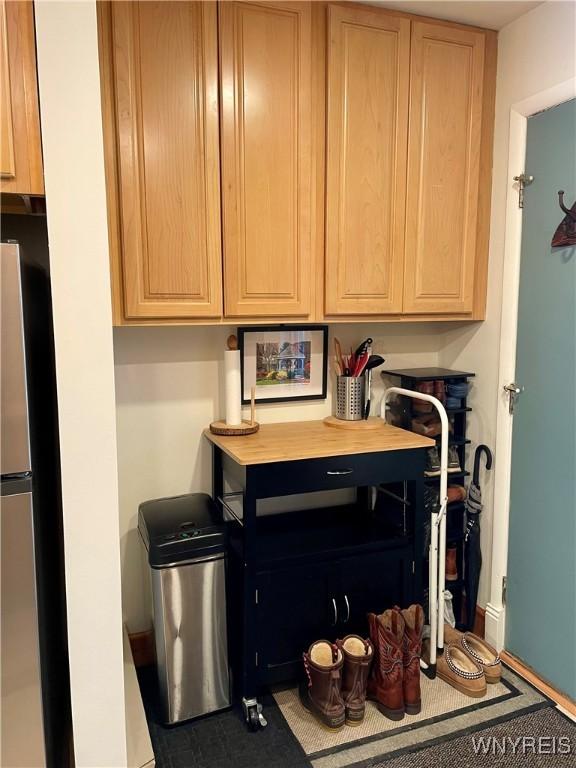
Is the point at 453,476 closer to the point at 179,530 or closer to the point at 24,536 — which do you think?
the point at 179,530

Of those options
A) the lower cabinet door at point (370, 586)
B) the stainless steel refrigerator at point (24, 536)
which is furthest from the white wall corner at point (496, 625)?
the stainless steel refrigerator at point (24, 536)

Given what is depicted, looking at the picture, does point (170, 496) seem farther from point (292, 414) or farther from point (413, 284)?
point (413, 284)

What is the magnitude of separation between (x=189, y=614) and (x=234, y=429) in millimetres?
699

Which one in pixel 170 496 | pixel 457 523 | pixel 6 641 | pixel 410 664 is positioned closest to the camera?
pixel 6 641

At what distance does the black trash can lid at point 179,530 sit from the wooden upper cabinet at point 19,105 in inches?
46.4

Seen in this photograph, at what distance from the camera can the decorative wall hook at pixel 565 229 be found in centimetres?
194

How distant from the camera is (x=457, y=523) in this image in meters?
2.47

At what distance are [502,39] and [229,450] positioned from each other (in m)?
2.02

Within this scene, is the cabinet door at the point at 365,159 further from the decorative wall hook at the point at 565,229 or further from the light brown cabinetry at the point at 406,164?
the decorative wall hook at the point at 565,229

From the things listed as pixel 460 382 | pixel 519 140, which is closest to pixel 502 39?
pixel 519 140

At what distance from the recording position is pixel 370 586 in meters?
2.16

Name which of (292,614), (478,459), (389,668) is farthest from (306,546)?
(478,459)

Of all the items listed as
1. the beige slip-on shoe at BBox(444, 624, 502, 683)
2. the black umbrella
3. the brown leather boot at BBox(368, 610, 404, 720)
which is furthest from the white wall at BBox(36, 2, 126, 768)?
the black umbrella

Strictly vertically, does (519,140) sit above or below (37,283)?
above
